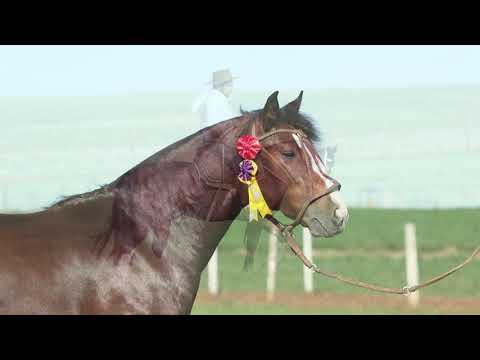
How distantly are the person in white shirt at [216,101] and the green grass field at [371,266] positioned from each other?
14.9ft

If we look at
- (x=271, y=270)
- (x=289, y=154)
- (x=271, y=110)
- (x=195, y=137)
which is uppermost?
(x=271, y=110)

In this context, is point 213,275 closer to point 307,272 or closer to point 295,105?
point 307,272

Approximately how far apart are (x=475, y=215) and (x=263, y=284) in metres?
4.88

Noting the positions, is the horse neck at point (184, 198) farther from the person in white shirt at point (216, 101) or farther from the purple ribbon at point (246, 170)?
the person in white shirt at point (216, 101)

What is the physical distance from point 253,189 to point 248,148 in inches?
10.6

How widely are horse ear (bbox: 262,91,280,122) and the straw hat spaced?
208 cm

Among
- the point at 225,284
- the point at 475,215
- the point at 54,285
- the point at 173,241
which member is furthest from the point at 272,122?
the point at 475,215

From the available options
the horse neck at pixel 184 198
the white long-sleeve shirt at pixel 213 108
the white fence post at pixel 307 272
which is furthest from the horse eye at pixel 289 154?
the white fence post at pixel 307 272

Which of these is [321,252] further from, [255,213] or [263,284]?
[255,213]

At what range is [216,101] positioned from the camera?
7617 mm

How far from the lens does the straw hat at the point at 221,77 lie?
25.3 feet

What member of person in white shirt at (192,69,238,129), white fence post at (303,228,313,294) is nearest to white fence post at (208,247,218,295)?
white fence post at (303,228,313,294)

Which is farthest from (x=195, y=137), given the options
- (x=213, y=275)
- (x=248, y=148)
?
(x=213, y=275)

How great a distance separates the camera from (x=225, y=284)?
1390 centimetres
